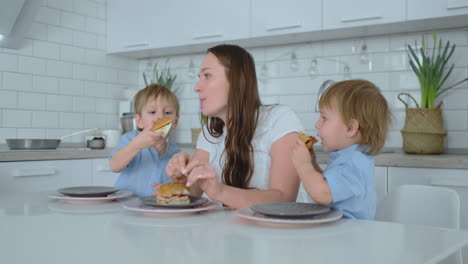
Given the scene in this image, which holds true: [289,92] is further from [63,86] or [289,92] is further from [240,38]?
[63,86]

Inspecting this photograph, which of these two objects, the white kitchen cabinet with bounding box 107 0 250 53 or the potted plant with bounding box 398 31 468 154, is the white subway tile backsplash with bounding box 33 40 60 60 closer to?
the white kitchen cabinet with bounding box 107 0 250 53

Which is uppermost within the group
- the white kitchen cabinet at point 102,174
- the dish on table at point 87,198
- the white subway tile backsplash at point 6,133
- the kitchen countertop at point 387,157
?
the white subway tile backsplash at point 6,133

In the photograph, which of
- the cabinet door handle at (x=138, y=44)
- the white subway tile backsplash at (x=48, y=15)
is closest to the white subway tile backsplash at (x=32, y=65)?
the white subway tile backsplash at (x=48, y=15)

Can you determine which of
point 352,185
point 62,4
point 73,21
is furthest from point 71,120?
point 352,185

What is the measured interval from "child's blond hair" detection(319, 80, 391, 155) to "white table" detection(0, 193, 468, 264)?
0.41 metres

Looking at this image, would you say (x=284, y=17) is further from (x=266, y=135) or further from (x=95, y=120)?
(x=95, y=120)

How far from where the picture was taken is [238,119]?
165 cm

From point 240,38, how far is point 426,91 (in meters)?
1.20

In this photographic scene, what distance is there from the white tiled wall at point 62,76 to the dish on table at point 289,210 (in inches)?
99.9

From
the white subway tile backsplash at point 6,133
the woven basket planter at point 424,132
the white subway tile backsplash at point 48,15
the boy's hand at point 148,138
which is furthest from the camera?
the white subway tile backsplash at point 48,15

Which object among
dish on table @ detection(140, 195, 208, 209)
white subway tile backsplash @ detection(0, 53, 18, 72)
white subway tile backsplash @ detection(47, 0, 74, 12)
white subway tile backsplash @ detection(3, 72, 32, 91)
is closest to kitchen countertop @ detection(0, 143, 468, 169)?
white subway tile backsplash @ detection(3, 72, 32, 91)

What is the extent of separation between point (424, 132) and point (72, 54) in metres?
2.49

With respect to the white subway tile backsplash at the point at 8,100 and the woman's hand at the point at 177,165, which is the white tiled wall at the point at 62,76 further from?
the woman's hand at the point at 177,165

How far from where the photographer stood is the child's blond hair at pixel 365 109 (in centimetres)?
143
